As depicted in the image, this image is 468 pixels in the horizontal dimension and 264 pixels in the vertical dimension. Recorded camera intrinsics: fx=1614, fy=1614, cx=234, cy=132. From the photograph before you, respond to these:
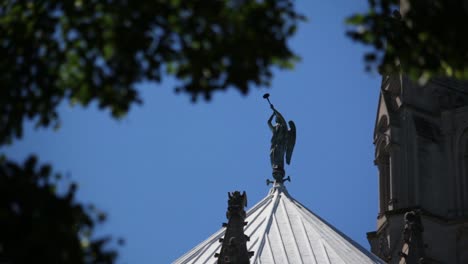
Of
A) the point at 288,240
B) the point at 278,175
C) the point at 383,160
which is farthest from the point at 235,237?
the point at 383,160

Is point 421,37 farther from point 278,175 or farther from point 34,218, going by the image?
point 278,175

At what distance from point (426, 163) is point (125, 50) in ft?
91.8

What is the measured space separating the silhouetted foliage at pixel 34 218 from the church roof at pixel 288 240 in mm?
18427

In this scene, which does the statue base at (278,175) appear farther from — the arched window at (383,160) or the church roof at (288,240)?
the arched window at (383,160)

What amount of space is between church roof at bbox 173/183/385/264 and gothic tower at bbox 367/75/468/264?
4.71m

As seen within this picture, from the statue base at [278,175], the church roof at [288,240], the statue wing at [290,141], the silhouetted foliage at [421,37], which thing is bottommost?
the silhouetted foliage at [421,37]

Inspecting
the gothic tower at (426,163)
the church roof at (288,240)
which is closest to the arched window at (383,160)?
the gothic tower at (426,163)

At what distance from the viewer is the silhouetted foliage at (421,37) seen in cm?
1499

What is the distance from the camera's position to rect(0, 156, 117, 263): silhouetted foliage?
13984mm

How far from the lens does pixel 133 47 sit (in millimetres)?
14812

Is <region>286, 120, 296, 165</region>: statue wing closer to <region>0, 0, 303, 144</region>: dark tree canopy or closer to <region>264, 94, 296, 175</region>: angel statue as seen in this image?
<region>264, 94, 296, 175</region>: angel statue

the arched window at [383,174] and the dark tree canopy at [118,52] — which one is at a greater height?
the arched window at [383,174]

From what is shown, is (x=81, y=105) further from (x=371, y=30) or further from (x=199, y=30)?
(x=371, y=30)

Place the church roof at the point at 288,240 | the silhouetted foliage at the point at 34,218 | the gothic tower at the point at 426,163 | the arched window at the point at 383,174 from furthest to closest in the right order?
1. the arched window at the point at 383,174
2. the gothic tower at the point at 426,163
3. the church roof at the point at 288,240
4. the silhouetted foliage at the point at 34,218
